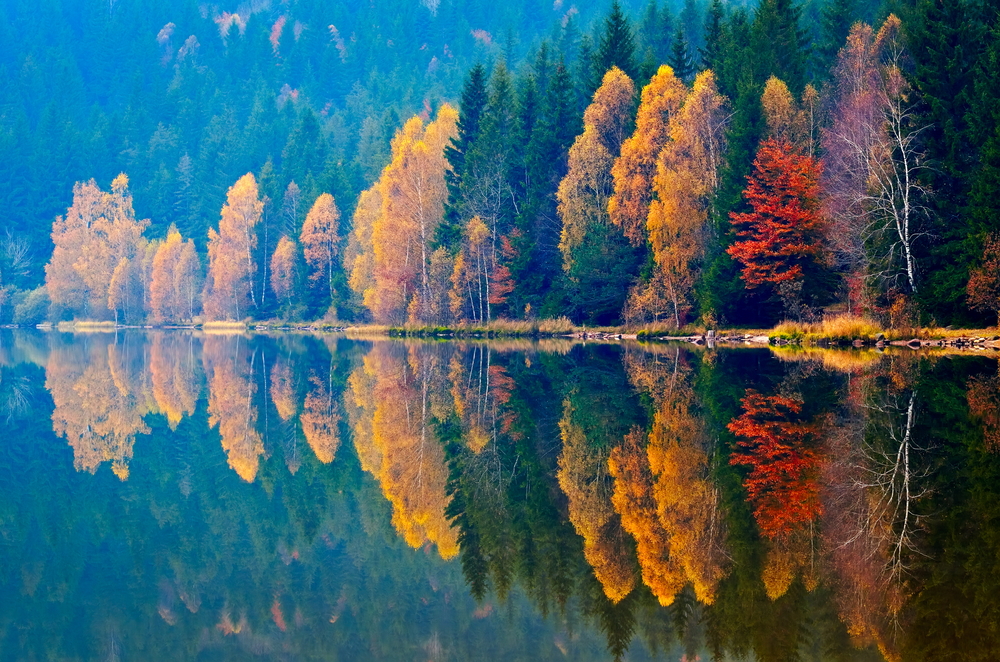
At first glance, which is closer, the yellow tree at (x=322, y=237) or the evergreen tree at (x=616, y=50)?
the evergreen tree at (x=616, y=50)

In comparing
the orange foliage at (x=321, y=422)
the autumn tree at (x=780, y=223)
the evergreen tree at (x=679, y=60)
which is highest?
the evergreen tree at (x=679, y=60)

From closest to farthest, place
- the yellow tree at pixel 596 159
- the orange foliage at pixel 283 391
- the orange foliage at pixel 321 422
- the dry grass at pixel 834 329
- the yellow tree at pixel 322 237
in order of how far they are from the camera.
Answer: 1. the orange foliage at pixel 321 422
2. the orange foliage at pixel 283 391
3. the dry grass at pixel 834 329
4. the yellow tree at pixel 596 159
5. the yellow tree at pixel 322 237

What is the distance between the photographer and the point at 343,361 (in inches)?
1499

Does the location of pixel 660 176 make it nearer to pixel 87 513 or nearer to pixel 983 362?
pixel 983 362

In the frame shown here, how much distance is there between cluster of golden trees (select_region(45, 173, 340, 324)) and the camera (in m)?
86.6

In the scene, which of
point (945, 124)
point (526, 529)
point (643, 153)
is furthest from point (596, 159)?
point (526, 529)

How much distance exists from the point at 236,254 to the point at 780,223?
62.9 metres

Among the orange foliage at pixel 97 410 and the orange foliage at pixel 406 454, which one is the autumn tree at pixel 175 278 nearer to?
the orange foliage at pixel 97 410

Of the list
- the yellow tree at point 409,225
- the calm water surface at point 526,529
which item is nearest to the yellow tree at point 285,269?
the yellow tree at point 409,225

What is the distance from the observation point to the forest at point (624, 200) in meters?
33.4

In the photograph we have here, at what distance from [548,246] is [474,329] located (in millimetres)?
6656

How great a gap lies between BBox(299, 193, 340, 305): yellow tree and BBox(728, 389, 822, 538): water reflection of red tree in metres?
70.3

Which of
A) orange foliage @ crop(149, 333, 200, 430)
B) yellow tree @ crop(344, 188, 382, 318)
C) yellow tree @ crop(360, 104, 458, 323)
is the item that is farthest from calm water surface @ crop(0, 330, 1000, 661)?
yellow tree @ crop(344, 188, 382, 318)

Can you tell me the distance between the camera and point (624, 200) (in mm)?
45750
